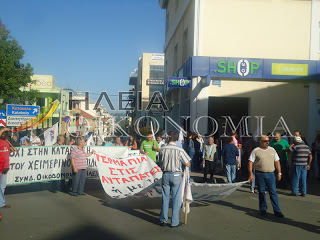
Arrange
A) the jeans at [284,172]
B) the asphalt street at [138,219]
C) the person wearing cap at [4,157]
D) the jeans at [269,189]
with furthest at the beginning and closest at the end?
the jeans at [284,172]
the jeans at [269,189]
the person wearing cap at [4,157]
the asphalt street at [138,219]

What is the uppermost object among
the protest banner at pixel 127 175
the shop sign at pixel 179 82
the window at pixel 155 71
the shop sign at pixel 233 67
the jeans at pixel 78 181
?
the window at pixel 155 71

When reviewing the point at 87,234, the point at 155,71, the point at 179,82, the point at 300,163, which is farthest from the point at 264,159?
the point at 155,71

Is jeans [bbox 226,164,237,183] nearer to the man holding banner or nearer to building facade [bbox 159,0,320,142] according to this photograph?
the man holding banner

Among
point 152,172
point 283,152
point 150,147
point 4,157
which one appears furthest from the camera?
point 283,152

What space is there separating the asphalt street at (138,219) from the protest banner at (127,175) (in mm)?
447

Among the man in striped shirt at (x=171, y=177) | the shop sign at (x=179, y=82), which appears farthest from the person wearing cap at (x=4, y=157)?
the shop sign at (x=179, y=82)

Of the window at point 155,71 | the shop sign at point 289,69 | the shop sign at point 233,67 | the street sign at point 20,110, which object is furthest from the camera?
the window at point 155,71

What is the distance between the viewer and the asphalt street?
20.0ft

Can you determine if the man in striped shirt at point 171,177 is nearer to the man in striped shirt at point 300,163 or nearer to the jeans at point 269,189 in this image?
the jeans at point 269,189

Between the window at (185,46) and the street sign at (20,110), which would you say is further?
the window at (185,46)

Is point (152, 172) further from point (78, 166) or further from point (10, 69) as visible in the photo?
point (10, 69)

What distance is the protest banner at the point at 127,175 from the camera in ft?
26.6

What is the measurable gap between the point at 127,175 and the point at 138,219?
4.57 ft

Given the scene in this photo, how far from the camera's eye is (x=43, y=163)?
384 inches
